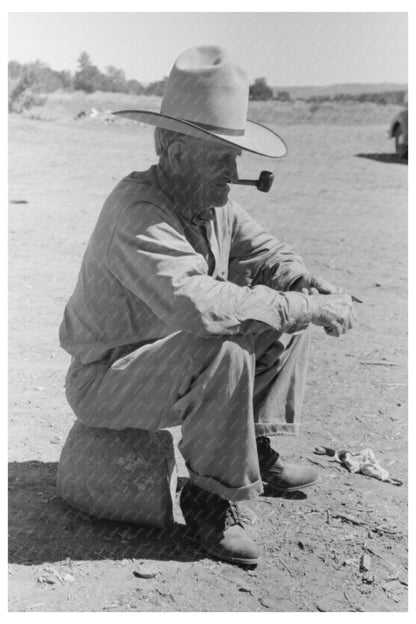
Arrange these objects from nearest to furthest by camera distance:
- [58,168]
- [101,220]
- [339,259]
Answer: [101,220] → [339,259] → [58,168]

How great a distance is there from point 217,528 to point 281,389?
0.60 metres

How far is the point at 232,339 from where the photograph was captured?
3.14m

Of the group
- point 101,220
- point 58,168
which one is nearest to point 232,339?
point 101,220

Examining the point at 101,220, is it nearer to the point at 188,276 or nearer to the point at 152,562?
the point at 188,276

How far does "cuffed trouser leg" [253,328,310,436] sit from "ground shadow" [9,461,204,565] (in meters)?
0.53

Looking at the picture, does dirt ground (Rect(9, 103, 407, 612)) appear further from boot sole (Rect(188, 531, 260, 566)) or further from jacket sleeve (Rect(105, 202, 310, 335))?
jacket sleeve (Rect(105, 202, 310, 335))

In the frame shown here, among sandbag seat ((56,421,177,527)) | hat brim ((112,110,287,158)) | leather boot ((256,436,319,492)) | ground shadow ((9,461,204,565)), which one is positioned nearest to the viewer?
hat brim ((112,110,287,158))

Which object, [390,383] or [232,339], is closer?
[232,339]

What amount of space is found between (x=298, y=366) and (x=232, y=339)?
60 centimetres

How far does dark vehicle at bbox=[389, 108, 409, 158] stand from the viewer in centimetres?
1540

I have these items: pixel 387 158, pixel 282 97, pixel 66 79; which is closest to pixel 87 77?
pixel 66 79

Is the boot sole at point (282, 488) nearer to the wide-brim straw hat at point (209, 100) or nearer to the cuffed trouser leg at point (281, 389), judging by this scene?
the cuffed trouser leg at point (281, 389)

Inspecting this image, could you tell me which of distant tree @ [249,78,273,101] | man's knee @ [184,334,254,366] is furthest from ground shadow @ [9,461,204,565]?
distant tree @ [249,78,273,101]

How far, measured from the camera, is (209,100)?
3326mm
